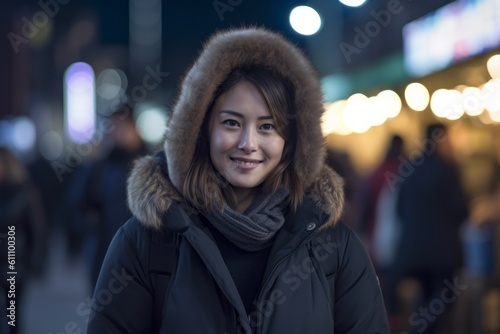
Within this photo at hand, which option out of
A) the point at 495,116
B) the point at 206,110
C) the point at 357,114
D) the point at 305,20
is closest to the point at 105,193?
the point at 305,20

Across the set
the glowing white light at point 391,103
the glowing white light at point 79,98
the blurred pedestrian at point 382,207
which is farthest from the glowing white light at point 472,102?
the glowing white light at point 79,98

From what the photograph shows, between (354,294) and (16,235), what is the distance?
13.9 feet

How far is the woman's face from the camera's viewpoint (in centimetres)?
282

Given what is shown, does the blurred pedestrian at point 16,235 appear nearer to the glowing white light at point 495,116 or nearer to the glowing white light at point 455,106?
the glowing white light at point 495,116

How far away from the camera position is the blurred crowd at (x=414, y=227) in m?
6.77

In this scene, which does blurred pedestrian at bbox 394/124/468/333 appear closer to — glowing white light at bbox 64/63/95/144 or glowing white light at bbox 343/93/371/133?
glowing white light at bbox 343/93/371/133

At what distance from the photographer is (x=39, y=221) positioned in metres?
6.76

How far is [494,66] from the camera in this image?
10.3 m

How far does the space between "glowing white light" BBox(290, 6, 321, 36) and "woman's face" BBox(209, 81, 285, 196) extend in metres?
2.61

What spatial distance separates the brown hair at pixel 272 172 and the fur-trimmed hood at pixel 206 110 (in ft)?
0.08

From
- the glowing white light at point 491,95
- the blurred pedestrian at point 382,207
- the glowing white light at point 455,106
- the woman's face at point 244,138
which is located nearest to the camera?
the woman's face at point 244,138

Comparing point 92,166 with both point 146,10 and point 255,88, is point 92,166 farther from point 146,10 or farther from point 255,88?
point 146,10

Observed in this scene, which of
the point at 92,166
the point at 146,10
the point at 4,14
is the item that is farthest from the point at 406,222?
the point at 146,10

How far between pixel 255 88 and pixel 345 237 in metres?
0.57
